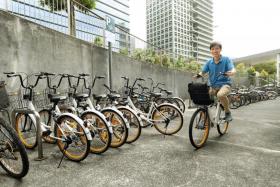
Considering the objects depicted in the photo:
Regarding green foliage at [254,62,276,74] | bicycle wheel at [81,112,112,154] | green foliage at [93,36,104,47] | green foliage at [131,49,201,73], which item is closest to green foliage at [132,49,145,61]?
green foliage at [131,49,201,73]

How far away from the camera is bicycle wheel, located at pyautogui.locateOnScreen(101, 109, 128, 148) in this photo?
466 centimetres

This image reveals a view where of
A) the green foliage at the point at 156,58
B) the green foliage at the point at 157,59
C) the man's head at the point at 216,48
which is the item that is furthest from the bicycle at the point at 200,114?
the green foliage at the point at 157,59

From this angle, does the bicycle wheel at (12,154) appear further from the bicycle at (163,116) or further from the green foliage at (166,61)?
the green foliage at (166,61)

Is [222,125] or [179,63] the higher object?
[179,63]

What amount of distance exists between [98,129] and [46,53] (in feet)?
8.92

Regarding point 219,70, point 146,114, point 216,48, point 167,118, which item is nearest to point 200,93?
point 219,70

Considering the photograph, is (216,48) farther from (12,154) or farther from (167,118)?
(12,154)

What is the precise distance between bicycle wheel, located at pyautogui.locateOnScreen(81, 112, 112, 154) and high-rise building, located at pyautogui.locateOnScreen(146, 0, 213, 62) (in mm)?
129321

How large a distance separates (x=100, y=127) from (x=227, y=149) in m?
2.25

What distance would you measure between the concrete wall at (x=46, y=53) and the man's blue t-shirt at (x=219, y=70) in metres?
3.56

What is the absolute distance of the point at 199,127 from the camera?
4.70 m

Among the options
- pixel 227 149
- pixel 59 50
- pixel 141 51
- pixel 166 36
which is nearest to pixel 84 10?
pixel 59 50

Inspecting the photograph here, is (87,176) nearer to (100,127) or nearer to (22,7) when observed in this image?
(100,127)

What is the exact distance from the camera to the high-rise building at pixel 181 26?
13662 centimetres
